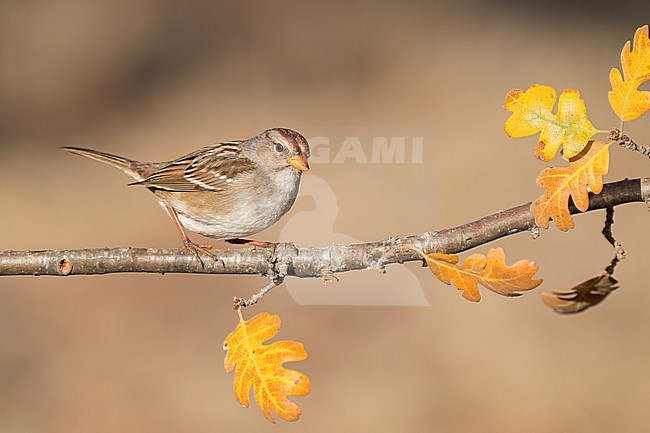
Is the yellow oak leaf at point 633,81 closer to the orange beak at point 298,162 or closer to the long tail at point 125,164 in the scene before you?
the orange beak at point 298,162

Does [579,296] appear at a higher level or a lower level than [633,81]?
lower

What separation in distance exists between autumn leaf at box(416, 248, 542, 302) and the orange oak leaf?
2 centimetres

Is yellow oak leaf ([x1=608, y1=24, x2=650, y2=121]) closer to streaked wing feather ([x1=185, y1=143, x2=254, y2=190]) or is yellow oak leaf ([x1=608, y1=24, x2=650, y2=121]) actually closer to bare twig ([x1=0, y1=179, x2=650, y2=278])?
bare twig ([x1=0, y1=179, x2=650, y2=278])

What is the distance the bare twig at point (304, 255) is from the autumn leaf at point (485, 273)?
4cm

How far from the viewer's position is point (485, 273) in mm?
281

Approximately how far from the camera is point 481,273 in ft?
0.92

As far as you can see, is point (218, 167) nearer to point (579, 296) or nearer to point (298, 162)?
point (298, 162)

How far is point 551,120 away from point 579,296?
11 centimetres

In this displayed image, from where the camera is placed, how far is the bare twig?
1.06 ft

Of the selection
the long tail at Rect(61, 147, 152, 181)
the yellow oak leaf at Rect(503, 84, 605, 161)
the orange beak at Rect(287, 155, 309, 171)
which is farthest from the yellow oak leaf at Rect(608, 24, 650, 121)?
the long tail at Rect(61, 147, 152, 181)

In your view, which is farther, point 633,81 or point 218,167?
point 218,167

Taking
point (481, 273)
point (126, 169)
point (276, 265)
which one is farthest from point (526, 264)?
point (126, 169)

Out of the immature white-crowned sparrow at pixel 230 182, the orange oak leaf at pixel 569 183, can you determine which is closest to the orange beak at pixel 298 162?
the immature white-crowned sparrow at pixel 230 182

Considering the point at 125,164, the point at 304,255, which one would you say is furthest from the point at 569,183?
the point at 125,164
